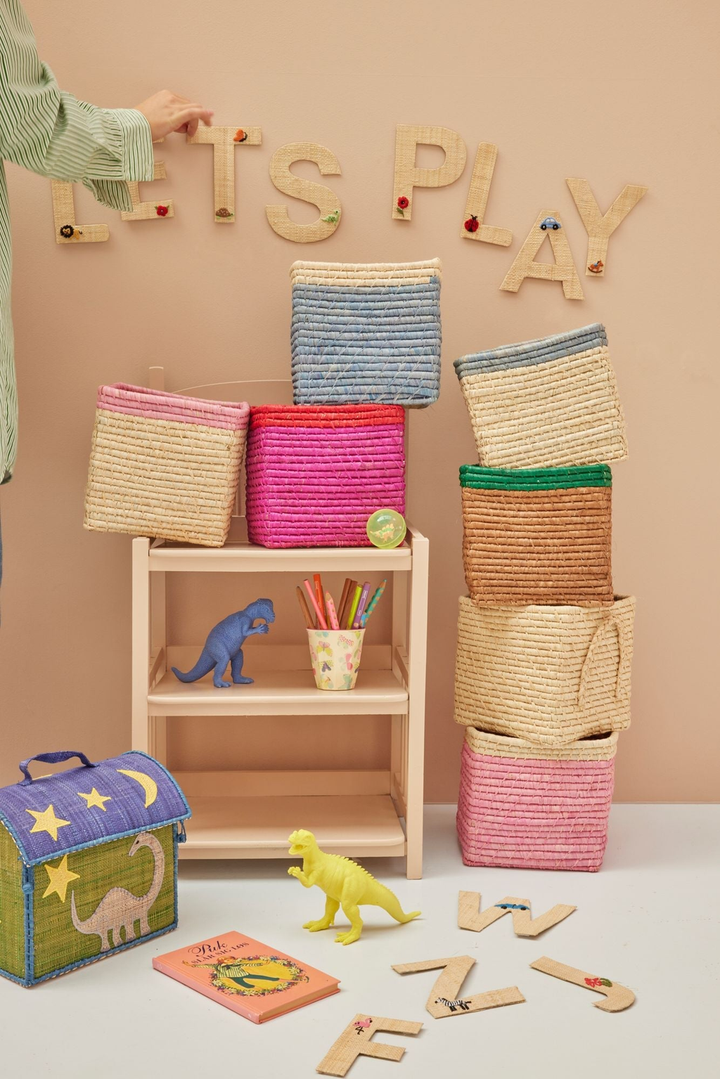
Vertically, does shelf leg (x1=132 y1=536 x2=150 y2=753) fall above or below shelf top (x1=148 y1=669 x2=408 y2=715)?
above

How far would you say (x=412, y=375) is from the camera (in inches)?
81.0

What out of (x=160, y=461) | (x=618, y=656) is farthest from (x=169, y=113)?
(x=618, y=656)

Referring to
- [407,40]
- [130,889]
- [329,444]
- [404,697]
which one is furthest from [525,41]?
[130,889]

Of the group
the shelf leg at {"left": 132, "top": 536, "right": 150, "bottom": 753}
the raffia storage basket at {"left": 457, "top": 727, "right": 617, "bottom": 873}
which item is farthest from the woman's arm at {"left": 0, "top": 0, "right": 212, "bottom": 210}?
the raffia storage basket at {"left": 457, "top": 727, "right": 617, "bottom": 873}

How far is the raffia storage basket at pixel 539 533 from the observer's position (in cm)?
206

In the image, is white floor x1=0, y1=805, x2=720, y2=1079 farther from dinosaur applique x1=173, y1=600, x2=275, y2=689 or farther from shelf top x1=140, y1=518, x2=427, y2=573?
shelf top x1=140, y1=518, x2=427, y2=573

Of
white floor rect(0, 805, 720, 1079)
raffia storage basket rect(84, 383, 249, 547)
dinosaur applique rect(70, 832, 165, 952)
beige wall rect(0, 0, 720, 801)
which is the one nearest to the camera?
white floor rect(0, 805, 720, 1079)

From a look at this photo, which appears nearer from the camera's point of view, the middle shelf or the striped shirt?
the striped shirt

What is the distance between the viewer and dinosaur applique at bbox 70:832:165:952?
1688mm

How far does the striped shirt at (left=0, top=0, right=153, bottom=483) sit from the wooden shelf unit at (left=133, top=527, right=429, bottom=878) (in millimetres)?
430

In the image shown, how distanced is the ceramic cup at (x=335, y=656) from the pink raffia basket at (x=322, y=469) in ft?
0.59

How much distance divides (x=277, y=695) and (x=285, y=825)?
0.98 feet

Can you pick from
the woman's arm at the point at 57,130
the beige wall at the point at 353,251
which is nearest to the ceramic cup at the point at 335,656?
the beige wall at the point at 353,251

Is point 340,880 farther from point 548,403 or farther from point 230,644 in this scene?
point 548,403
